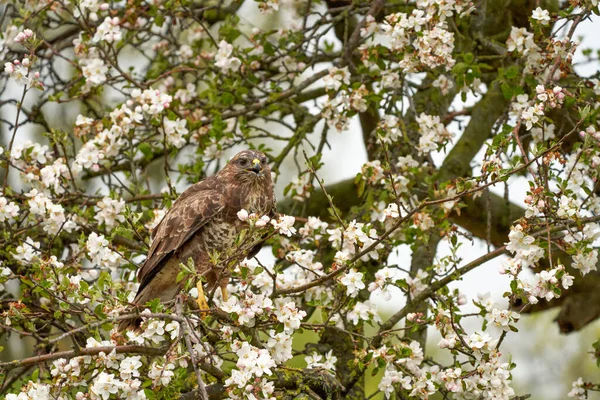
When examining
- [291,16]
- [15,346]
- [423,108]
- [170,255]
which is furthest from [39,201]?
[15,346]

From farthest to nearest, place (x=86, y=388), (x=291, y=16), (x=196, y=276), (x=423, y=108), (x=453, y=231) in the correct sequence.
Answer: (x=291, y=16) → (x=423, y=108) → (x=453, y=231) → (x=86, y=388) → (x=196, y=276)

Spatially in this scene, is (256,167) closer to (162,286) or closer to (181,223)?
(181,223)

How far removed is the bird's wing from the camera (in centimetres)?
551

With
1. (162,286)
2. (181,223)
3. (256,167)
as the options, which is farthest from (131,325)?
(256,167)

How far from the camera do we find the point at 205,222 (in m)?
5.79

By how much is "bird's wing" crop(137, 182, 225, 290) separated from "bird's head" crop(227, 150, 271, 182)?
0.22 m

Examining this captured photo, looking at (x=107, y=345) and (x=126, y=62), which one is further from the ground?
(x=126, y=62)

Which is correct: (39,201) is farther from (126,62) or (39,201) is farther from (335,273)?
(126,62)

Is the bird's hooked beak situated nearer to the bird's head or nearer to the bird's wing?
the bird's head

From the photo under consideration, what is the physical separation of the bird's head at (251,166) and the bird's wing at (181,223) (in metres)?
0.22

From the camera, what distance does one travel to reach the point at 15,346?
34.2 ft

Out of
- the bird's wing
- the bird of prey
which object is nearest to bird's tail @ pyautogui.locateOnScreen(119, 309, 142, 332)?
the bird of prey

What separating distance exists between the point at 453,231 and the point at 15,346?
A: 686 cm

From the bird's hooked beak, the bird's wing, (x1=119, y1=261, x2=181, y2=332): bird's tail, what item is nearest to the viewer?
the bird's wing
